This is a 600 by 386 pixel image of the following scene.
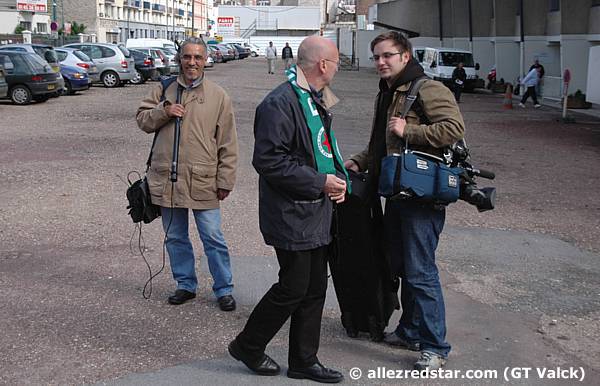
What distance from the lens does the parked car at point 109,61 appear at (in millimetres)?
31641

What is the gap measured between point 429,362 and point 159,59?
34.9m

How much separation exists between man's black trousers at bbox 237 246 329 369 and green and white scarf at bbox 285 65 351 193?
0.46m

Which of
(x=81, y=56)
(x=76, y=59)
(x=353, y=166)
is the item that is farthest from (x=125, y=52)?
(x=353, y=166)

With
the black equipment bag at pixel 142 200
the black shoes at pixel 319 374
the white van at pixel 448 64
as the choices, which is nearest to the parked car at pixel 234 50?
the white van at pixel 448 64

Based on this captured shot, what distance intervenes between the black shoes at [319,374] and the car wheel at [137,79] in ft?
99.7

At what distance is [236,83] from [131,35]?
55042 mm

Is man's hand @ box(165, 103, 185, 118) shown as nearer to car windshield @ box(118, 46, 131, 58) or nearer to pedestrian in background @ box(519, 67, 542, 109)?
pedestrian in background @ box(519, 67, 542, 109)

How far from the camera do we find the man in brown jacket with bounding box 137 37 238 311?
5309 millimetres

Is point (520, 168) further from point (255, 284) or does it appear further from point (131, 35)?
point (131, 35)

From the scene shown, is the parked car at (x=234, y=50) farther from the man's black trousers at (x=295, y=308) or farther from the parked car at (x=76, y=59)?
the man's black trousers at (x=295, y=308)

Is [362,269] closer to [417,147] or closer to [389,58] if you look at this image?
[417,147]

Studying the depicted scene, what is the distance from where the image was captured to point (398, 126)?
14.3ft

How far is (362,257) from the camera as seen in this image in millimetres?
4789

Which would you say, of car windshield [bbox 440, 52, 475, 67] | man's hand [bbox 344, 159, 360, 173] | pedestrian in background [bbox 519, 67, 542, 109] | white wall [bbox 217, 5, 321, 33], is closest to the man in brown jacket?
man's hand [bbox 344, 159, 360, 173]
